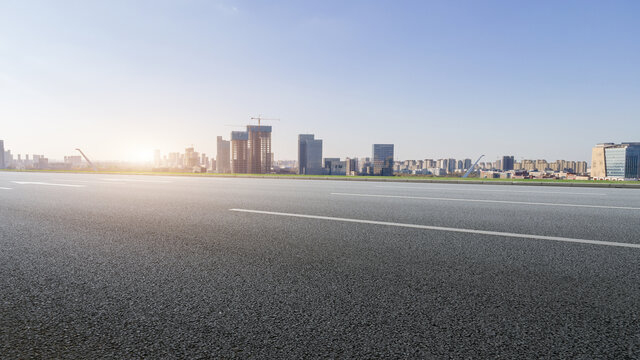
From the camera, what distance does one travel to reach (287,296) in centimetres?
235

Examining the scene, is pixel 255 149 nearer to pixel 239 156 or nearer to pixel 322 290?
pixel 239 156

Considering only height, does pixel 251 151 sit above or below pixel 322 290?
above

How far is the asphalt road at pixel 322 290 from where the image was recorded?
175cm

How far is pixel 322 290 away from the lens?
2451 millimetres

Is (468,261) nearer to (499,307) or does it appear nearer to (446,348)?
(499,307)

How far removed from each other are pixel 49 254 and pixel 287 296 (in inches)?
108

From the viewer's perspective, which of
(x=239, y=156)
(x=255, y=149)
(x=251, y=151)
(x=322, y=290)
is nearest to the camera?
(x=322, y=290)

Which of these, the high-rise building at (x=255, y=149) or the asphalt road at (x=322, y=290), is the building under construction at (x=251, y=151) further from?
the asphalt road at (x=322, y=290)

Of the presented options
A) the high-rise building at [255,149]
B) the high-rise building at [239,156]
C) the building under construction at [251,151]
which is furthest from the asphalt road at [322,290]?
the high-rise building at [239,156]

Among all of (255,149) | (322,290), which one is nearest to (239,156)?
(255,149)

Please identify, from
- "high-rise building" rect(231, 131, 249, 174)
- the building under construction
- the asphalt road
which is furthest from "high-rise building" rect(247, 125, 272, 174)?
the asphalt road

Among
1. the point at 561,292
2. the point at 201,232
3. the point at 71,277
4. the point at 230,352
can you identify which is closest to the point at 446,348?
the point at 230,352

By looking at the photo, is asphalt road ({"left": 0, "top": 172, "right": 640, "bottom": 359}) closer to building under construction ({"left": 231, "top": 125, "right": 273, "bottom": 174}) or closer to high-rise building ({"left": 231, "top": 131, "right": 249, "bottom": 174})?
building under construction ({"left": 231, "top": 125, "right": 273, "bottom": 174})

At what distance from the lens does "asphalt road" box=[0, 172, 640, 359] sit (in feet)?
5.75
